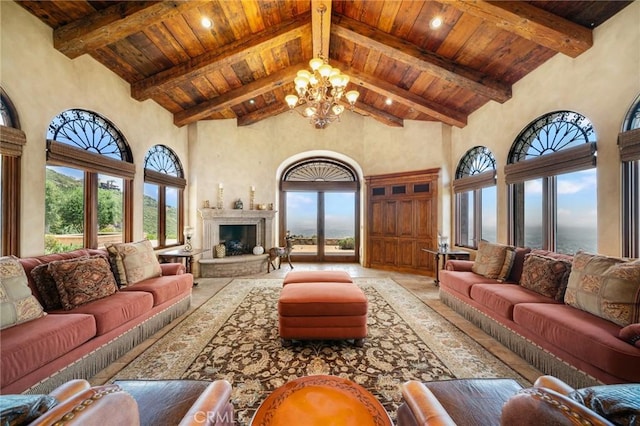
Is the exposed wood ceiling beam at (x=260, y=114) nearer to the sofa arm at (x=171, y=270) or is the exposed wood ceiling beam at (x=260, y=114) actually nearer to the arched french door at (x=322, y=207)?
the arched french door at (x=322, y=207)

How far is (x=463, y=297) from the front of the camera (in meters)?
3.29

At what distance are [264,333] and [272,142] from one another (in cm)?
508

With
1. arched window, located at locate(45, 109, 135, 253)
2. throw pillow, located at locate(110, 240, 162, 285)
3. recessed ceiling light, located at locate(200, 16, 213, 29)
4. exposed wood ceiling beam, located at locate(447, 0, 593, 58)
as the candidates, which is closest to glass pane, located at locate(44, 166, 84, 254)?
arched window, located at locate(45, 109, 135, 253)

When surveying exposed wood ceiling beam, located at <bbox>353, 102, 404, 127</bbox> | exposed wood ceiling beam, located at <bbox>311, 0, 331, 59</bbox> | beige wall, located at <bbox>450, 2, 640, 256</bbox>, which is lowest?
beige wall, located at <bbox>450, 2, 640, 256</bbox>

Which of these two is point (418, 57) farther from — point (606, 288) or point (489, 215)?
point (606, 288)

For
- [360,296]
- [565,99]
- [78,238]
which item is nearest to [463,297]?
[360,296]

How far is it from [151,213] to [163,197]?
418 mm

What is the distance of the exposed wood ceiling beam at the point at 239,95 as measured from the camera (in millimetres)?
4820

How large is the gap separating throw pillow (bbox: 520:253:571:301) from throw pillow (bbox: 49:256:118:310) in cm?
467

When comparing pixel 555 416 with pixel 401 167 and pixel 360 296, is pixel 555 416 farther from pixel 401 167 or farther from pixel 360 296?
pixel 401 167

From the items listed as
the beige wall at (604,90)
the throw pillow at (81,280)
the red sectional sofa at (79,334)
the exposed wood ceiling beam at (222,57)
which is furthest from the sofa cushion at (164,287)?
the beige wall at (604,90)

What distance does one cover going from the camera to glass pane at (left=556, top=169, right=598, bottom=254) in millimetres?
3000

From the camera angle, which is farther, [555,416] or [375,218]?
[375,218]

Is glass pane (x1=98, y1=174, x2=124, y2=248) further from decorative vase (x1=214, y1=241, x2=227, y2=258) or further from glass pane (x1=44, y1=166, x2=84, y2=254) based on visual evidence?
decorative vase (x1=214, y1=241, x2=227, y2=258)
